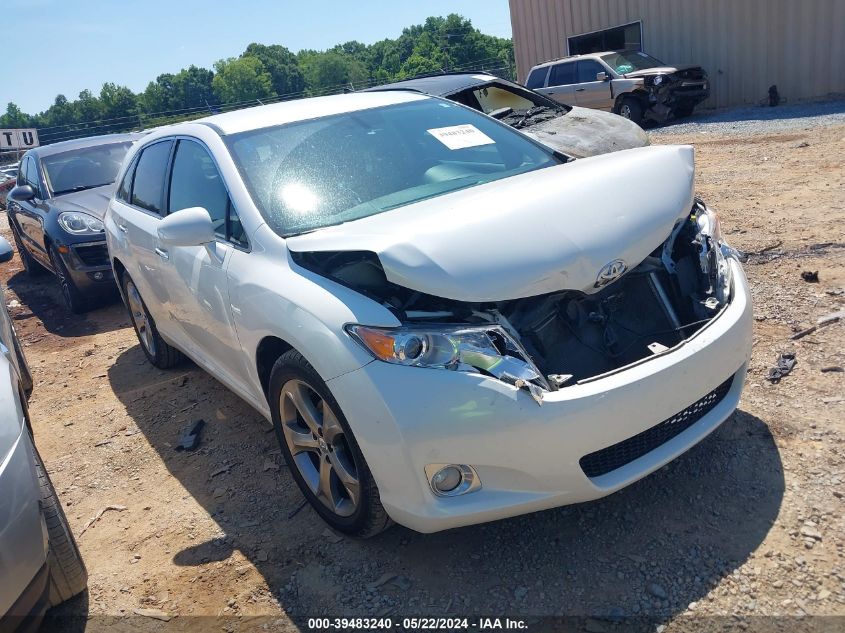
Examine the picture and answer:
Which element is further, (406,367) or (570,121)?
(570,121)

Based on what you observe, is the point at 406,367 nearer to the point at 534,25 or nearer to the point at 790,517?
the point at 790,517

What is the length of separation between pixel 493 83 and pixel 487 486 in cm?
623

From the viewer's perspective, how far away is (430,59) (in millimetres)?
75000

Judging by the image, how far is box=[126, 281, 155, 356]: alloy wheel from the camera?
200 inches

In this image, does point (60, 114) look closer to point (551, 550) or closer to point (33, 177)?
point (33, 177)

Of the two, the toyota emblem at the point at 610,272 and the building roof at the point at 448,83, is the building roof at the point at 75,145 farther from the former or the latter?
the toyota emblem at the point at 610,272

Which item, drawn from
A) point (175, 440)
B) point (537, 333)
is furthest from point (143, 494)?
point (537, 333)

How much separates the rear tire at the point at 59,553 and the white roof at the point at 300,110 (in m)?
1.89

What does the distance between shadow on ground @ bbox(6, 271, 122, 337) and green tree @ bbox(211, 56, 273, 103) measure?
241 ft

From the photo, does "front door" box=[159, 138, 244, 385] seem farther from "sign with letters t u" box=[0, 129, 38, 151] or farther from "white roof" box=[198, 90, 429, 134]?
"sign with letters t u" box=[0, 129, 38, 151]

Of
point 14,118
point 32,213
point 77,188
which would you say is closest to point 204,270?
point 77,188

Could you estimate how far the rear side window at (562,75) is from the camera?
16.2 meters

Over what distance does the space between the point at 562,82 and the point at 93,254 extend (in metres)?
12.4

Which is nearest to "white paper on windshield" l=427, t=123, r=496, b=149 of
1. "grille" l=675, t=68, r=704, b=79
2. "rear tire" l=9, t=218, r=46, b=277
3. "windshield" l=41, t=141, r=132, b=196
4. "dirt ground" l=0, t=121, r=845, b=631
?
"dirt ground" l=0, t=121, r=845, b=631
